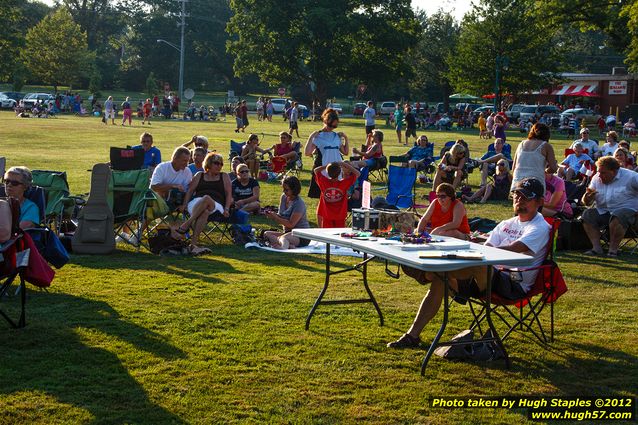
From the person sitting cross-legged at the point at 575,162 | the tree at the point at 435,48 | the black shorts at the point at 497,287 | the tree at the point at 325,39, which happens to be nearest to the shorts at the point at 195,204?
the black shorts at the point at 497,287

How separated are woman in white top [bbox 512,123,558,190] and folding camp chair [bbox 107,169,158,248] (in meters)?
4.42

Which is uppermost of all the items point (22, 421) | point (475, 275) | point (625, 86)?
point (625, 86)

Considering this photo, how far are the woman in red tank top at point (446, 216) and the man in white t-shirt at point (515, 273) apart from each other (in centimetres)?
169

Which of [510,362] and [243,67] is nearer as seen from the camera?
[510,362]

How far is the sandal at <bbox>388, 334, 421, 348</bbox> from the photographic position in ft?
21.5

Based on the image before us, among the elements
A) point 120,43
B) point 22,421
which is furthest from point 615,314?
point 120,43

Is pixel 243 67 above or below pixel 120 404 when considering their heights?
above

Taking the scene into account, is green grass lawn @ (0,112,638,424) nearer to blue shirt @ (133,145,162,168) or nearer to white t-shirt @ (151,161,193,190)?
white t-shirt @ (151,161,193,190)

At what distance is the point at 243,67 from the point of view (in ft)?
207

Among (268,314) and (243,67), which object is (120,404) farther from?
(243,67)

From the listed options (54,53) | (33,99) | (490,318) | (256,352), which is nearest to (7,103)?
(33,99)

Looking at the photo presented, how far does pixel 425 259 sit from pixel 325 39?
5588 cm

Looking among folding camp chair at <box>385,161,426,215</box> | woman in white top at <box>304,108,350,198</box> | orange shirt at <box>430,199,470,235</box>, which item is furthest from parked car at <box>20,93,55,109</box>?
orange shirt at <box>430,199,470,235</box>

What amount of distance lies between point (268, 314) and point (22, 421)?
2896mm
